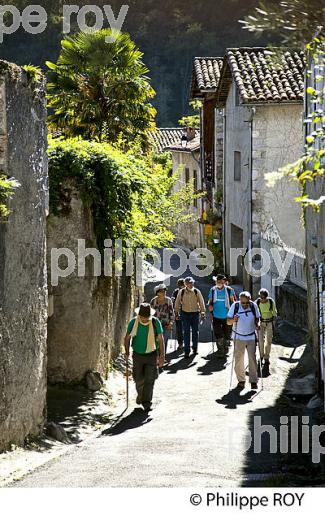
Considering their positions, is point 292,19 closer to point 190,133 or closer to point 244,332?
point 244,332

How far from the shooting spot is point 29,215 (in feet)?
38.8

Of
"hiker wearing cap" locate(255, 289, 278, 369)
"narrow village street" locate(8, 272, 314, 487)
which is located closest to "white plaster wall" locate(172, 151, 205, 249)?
"hiker wearing cap" locate(255, 289, 278, 369)

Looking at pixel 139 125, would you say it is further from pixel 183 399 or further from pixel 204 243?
pixel 204 243

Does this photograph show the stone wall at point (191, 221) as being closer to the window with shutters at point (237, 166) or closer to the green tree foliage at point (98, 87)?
the window with shutters at point (237, 166)

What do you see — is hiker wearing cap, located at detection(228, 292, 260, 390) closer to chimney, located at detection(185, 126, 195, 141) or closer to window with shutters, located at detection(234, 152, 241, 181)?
window with shutters, located at detection(234, 152, 241, 181)

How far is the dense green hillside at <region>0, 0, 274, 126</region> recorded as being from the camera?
7700 cm

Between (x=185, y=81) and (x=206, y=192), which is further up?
(x=185, y=81)

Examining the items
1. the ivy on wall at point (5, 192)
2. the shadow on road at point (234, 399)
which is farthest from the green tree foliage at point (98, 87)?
the ivy on wall at point (5, 192)

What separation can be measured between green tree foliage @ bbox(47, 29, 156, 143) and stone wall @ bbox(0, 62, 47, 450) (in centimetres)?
1055

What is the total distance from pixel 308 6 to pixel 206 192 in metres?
31.0

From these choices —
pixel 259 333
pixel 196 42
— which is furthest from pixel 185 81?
pixel 259 333

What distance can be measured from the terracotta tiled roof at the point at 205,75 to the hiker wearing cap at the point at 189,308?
18.1 m

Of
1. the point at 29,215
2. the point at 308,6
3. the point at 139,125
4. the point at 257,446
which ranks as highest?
the point at 139,125

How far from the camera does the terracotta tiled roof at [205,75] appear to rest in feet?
117
